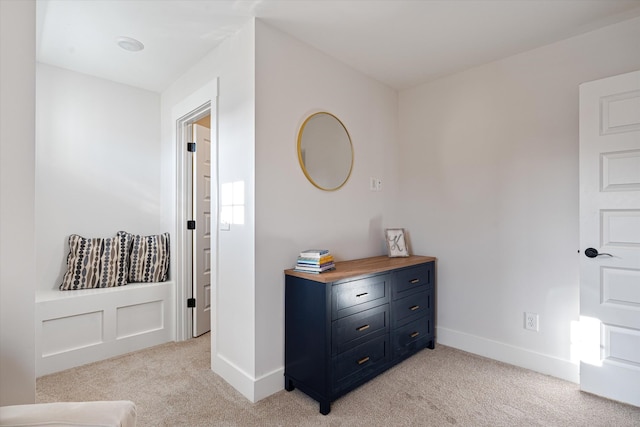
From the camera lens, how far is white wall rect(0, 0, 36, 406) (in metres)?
1.13

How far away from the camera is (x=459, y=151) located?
→ 9.37 ft

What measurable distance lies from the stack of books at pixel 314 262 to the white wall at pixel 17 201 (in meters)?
1.33

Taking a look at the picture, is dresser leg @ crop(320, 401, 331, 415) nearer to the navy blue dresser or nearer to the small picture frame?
the navy blue dresser

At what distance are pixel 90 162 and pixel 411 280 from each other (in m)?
3.02

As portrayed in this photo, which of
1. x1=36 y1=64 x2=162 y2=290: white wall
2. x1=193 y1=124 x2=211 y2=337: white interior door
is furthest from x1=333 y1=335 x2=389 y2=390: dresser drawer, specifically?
x1=36 y1=64 x2=162 y2=290: white wall

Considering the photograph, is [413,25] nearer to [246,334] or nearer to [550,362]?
[246,334]

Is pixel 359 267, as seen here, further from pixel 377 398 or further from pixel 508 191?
pixel 508 191

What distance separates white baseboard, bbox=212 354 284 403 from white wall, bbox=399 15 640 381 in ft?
5.38

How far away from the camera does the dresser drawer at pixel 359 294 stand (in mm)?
1968

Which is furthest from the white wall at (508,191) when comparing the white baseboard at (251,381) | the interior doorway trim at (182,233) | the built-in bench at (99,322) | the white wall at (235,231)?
the built-in bench at (99,322)

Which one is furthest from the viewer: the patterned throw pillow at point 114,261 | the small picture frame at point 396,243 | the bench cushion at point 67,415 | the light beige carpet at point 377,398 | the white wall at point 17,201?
the small picture frame at point 396,243

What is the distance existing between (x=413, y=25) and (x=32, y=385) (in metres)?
2.75

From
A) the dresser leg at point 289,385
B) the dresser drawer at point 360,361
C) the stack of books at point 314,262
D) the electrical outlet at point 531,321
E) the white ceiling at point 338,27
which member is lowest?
the dresser leg at point 289,385

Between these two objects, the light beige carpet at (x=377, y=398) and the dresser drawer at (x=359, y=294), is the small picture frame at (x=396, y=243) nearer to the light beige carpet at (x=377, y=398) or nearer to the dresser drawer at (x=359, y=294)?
the dresser drawer at (x=359, y=294)
